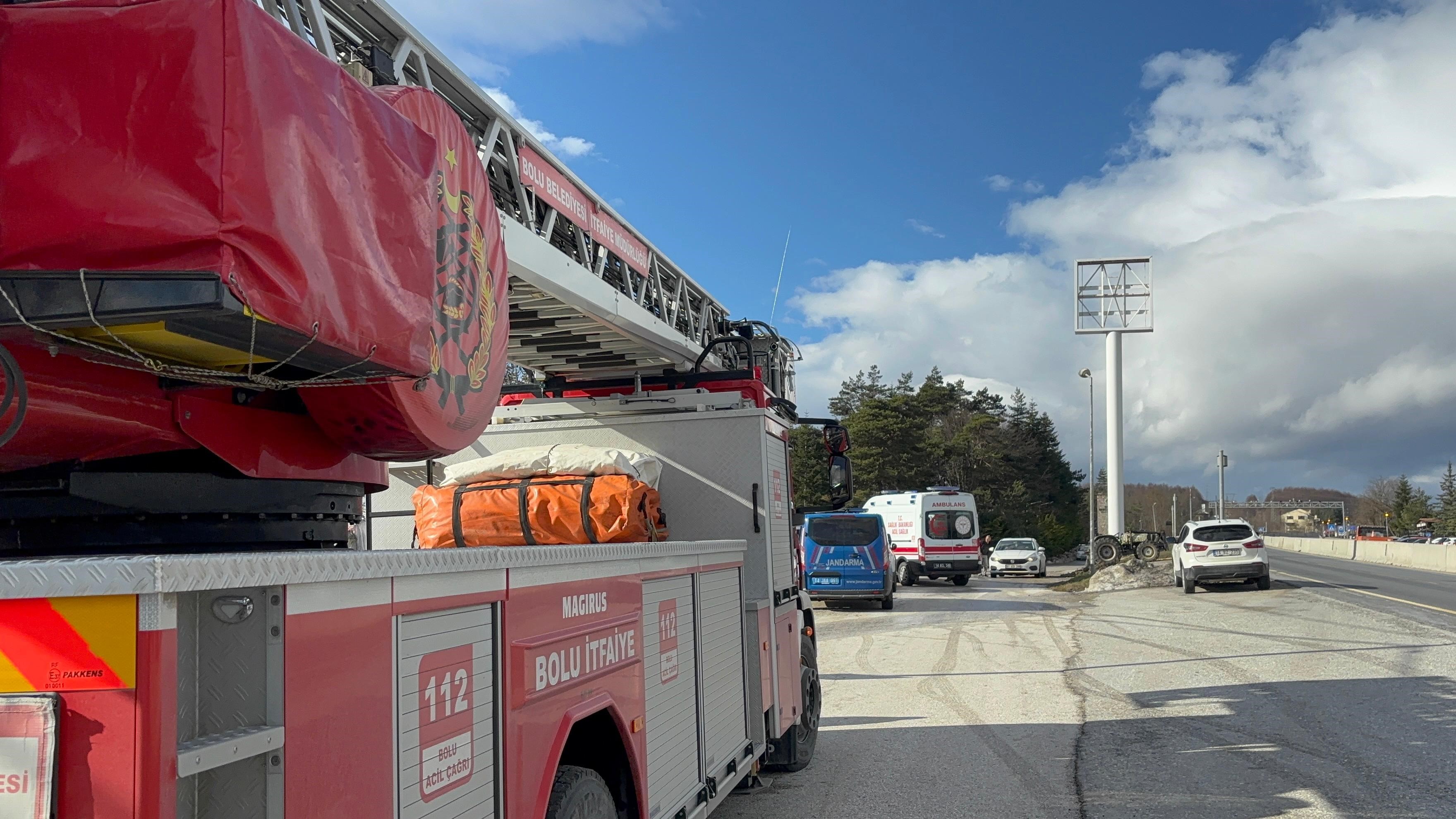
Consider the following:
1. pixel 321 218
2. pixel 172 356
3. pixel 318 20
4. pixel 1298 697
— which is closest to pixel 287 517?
pixel 172 356

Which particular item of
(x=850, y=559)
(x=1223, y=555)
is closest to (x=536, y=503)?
(x=850, y=559)

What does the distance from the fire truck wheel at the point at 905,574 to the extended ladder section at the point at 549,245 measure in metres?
23.7

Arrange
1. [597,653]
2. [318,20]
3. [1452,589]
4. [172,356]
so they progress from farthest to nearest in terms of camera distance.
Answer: [1452,589], [597,653], [318,20], [172,356]

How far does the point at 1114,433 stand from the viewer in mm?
43000

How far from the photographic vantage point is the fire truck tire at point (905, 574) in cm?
3103

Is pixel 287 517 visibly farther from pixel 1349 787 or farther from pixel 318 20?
pixel 1349 787

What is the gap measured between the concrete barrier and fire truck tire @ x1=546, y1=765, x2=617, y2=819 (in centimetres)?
3280

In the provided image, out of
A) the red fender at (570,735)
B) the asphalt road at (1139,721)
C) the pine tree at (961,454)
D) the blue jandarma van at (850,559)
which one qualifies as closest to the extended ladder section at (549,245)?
the red fender at (570,735)

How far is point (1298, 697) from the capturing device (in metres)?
10.4

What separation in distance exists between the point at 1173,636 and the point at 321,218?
52.3 ft

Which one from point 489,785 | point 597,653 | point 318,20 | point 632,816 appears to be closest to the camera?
point 489,785

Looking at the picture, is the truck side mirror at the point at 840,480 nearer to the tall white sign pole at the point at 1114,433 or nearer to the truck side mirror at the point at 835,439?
the truck side mirror at the point at 835,439

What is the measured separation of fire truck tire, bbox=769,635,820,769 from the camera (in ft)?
25.2

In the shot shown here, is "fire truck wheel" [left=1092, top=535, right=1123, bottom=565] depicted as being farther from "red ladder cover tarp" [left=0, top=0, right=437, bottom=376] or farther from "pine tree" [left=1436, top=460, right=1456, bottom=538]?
"pine tree" [left=1436, top=460, right=1456, bottom=538]
